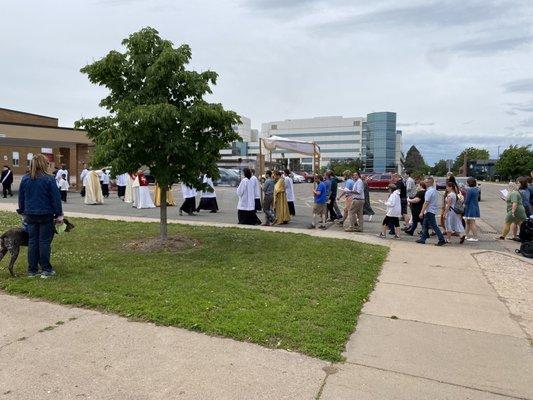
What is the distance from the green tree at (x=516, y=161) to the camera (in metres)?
68.7

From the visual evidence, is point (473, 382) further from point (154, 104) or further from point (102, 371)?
point (154, 104)

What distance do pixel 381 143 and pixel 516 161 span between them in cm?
5820

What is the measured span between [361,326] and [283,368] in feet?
4.86

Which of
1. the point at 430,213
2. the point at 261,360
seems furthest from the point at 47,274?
the point at 430,213

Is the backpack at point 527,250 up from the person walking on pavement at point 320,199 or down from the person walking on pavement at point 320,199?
down

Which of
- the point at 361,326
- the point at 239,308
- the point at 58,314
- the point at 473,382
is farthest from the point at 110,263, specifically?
the point at 473,382

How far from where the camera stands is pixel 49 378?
3666 mm

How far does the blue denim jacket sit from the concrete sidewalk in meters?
1.29

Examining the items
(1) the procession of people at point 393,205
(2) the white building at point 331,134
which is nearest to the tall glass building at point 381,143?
(2) the white building at point 331,134

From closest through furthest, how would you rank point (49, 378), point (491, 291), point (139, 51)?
point (49, 378) < point (491, 291) < point (139, 51)

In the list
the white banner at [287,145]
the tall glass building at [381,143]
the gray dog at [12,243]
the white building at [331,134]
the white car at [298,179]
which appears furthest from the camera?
the white building at [331,134]

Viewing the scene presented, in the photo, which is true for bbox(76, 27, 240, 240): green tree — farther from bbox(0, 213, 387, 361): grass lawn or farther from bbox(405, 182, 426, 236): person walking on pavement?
bbox(405, 182, 426, 236): person walking on pavement

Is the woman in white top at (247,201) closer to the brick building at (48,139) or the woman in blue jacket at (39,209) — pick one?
the woman in blue jacket at (39,209)

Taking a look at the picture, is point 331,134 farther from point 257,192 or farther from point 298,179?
point 257,192
